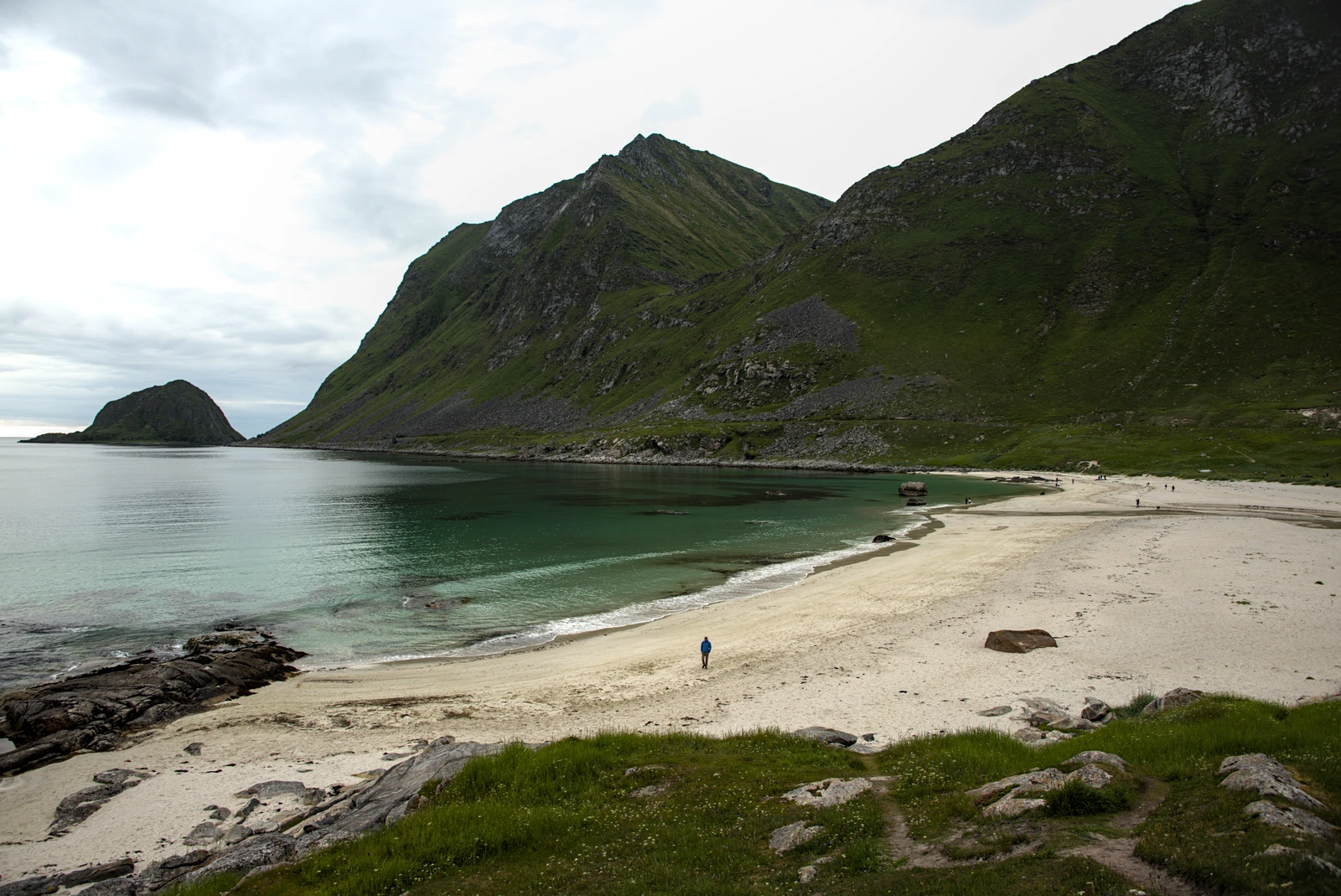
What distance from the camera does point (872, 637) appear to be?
32.2 metres

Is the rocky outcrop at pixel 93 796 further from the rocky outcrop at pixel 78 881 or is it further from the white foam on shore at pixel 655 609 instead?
the white foam on shore at pixel 655 609

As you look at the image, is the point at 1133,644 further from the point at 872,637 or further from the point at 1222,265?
the point at 1222,265

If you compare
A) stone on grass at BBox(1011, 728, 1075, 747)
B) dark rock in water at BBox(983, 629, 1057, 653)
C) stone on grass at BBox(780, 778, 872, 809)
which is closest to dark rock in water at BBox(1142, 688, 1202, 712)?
stone on grass at BBox(1011, 728, 1075, 747)

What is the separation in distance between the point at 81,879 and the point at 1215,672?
119 ft

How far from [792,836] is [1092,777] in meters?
5.86

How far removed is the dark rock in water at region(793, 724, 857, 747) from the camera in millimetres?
18766

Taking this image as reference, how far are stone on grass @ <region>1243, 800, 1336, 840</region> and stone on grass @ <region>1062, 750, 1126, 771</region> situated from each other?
312 cm

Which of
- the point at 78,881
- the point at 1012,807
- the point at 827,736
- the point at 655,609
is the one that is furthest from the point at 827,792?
the point at 655,609

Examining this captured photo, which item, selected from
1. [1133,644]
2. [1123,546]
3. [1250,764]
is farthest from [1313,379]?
[1250,764]

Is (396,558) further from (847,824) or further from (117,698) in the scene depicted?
(847,824)

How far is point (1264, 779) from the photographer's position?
34.6 ft

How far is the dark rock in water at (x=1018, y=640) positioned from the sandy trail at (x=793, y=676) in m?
0.66

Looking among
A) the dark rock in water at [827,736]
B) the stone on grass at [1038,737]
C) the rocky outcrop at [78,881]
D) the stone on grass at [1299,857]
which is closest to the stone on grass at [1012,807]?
the stone on grass at [1299,857]

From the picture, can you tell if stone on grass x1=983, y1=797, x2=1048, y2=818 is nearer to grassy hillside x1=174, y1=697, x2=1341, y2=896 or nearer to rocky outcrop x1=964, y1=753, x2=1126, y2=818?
rocky outcrop x1=964, y1=753, x2=1126, y2=818
